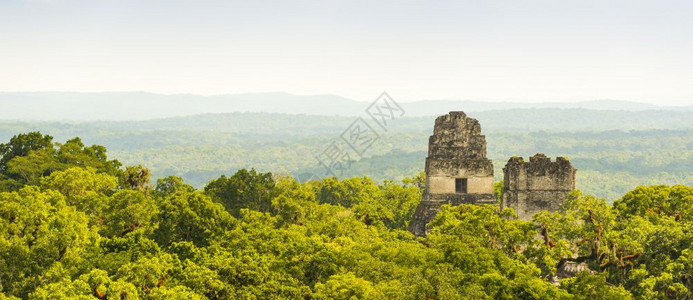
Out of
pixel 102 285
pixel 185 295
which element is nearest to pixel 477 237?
pixel 185 295

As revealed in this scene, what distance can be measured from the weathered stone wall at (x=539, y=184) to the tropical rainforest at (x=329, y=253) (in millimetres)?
2422

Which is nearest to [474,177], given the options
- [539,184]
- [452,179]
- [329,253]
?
[452,179]

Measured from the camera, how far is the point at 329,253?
34.1 meters

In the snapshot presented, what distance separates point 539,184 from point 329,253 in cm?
1761

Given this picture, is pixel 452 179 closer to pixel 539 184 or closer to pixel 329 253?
pixel 539 184

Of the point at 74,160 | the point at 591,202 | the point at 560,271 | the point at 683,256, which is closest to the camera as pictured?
the point at 683,256

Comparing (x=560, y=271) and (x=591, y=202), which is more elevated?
(x=591, y=202)

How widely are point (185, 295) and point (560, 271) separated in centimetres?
2386

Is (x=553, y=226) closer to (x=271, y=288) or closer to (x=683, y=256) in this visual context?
(x=683, y=256)

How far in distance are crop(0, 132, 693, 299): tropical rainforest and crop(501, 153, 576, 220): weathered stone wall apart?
2422 mm

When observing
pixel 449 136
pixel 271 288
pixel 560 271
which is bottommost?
pixel 560 271

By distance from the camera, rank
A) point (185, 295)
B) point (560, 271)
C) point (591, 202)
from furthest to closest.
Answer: point (560, 271) < point (591, 202) < point (185, 295)

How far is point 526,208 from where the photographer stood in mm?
46000

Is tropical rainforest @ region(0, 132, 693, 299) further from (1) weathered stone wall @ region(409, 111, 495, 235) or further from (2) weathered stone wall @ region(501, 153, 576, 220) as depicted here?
Answer: (1) weathered stone wall @ region(409, 111, 495, 235)
